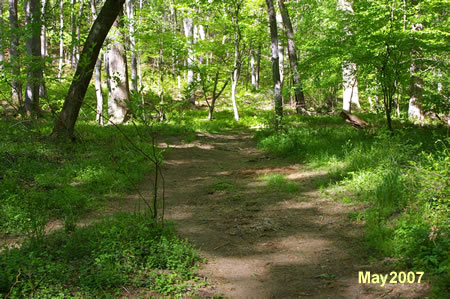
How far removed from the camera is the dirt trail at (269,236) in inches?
144

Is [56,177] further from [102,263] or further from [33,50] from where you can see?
[33,50]

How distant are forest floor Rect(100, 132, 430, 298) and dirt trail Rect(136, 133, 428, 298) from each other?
0.03 ft

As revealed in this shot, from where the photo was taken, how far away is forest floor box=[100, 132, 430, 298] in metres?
3.67

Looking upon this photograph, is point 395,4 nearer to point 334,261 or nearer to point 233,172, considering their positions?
point 233,172

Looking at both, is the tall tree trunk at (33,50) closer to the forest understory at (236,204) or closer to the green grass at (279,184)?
the forest understory at (236,204)

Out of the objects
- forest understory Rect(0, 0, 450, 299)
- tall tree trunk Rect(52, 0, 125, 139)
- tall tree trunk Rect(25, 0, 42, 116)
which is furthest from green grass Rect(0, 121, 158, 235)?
tall tree trunk Rect(25, 0, 42, 116)

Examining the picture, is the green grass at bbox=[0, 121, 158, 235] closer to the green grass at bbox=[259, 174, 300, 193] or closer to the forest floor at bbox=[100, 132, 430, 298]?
the forest floor at bbox=[100, 132, 430, 298]

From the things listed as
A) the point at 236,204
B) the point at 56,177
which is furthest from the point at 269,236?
the point at 56,177

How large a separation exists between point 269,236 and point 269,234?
0.25 feet

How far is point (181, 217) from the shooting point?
593 cm

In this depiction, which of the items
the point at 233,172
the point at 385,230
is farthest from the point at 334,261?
the point at 233,172

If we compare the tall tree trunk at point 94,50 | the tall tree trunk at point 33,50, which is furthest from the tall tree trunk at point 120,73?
the tall tree trunk at point 94,50

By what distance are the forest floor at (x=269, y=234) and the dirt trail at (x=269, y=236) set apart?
0.4 inches

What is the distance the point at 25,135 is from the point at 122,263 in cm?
762
